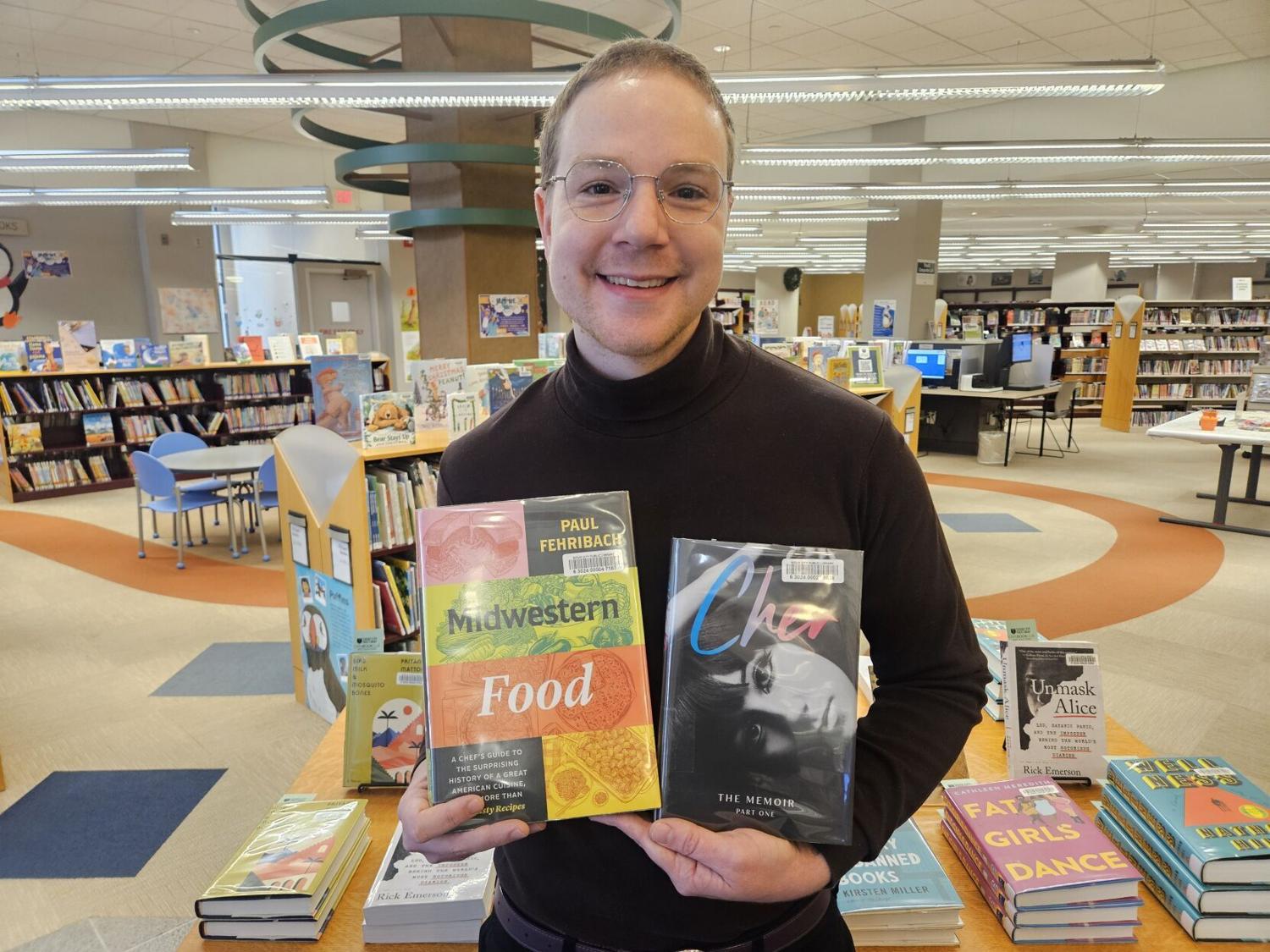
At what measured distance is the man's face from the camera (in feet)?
2.92

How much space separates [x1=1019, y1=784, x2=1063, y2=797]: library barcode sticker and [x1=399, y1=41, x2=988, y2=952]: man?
0.77 metres

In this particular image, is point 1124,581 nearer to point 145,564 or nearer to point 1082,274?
point 145,564

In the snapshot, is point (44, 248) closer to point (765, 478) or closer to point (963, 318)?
point (765, 478)

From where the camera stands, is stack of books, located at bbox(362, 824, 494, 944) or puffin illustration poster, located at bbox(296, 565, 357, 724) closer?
stack of books, located at bbox(362, 824, 494, 944)

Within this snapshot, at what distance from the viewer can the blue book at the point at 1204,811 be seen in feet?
4.43

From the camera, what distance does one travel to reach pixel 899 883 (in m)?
1.42

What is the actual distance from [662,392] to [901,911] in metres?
1.03

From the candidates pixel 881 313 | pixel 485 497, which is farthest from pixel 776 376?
pixel 881 313

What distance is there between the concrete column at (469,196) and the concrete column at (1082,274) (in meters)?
18.1

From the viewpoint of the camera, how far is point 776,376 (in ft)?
3.38

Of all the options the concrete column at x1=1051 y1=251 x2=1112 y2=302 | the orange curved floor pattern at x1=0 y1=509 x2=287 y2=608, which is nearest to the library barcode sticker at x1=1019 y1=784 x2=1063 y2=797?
the orange curved floor pattern at x1=0 y1=509 x2=287 y2=608

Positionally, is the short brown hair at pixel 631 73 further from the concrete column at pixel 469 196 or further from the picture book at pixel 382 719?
the concrete column at pixel 469 196

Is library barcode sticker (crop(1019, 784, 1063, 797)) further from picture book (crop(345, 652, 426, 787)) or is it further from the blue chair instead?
the blue chair

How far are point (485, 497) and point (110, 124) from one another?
42.6 ft
